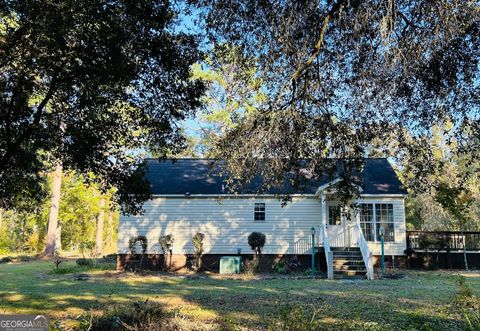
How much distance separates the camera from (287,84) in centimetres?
665

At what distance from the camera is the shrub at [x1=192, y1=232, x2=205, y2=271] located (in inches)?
739

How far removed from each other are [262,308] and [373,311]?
208 centimetres

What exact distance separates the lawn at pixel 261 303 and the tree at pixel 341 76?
2.37 meters

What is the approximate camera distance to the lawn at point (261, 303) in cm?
687

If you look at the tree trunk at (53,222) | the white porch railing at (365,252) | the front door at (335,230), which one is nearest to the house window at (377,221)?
the white porch railing at (365,252)

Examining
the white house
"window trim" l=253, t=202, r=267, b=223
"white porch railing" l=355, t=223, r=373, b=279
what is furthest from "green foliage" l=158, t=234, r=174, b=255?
"white porch railing" l=355, t=223, r=373, b=279

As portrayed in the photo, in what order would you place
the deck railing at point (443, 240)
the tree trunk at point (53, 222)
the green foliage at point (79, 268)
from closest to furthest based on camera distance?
the green foliage at point (79, 268), the deck railing at point (443, 240), the tree trunk at point (53, 222)

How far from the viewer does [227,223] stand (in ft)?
65.4

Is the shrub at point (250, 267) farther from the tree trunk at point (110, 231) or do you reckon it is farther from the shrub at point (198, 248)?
the tree trunk at point (110, 231)

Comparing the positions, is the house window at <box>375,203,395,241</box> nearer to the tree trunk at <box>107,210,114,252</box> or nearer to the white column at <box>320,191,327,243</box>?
the white column at <box>320,191,327,243</box>

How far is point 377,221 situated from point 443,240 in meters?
3.14

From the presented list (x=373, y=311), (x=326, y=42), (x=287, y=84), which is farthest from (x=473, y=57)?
(x=373, y=311)

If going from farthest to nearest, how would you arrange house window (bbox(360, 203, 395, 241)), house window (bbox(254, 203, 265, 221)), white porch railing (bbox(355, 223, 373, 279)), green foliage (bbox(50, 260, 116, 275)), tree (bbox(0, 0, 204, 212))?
house window (bbox(254, 203, 265, 221)), house window (bbox(360, 203, 395, 241)), green foliage (bbox(50, 260, 116, 275)), white porch railing (bbox(355, 223, 373, 279)), tree (bbox(0, 0, 204, 212))

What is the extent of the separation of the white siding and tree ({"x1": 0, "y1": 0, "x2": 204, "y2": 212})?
1062cm
